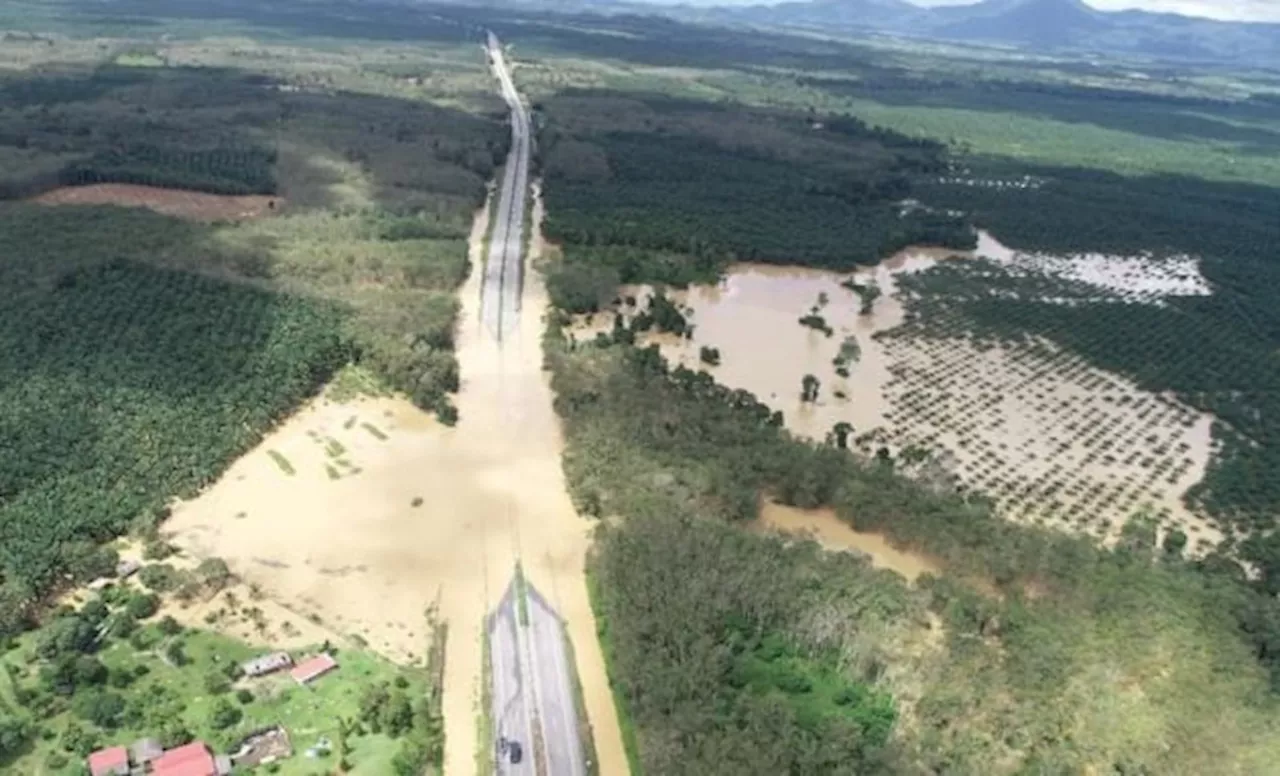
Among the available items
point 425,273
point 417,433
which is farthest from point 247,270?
point 417,433

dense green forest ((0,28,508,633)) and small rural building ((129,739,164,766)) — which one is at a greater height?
dense green forest ((0,28,508,633))

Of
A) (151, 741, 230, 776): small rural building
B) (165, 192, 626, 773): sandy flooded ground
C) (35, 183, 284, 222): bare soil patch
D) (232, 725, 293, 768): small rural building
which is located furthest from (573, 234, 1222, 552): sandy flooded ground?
(151, 741, 230, 776): small rural building

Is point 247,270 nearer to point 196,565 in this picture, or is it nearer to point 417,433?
point 417,433

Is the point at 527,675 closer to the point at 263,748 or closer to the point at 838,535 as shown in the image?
the point at 263,748

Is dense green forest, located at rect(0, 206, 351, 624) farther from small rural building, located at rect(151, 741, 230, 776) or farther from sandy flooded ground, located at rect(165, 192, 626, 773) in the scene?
small rural building, located at rect(151, 741, 230, 776)

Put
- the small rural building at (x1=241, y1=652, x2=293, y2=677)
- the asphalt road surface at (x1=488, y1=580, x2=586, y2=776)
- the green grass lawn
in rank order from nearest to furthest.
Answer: the green grass lawn < the asphalt road surface at (x1=488, y1=580, x2=586, y2=776) < the small rural building at (x1=241, y1=652, x2=293, y2=677)

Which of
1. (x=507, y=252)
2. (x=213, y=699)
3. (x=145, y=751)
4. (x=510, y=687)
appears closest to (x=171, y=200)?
(x=507, y=252)

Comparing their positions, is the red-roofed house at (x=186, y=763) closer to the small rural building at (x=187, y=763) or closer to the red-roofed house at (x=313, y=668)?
the small rural building at (x=187, y=763)
